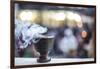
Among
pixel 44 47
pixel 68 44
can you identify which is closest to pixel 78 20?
pixel 68 44

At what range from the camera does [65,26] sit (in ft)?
7.87

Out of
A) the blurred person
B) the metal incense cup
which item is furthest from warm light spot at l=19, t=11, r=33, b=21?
the blurred person

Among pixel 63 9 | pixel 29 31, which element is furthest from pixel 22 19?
pixel 63 9

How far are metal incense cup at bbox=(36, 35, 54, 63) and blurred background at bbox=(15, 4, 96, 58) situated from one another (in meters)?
0.05

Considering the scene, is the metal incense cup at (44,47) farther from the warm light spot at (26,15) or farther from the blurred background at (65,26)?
the warm light spot at (26,15)

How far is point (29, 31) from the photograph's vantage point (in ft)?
7.43

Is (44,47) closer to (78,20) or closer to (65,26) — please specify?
(65,26)

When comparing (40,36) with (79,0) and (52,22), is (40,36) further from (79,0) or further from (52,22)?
(79,0)

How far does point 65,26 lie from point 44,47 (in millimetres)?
360

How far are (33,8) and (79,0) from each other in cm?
61

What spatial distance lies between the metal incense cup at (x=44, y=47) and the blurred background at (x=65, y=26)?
5 cm

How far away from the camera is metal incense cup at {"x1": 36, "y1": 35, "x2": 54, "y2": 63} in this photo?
2.30 metres

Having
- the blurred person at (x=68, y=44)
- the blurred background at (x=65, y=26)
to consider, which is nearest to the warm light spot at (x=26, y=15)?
the blurred background at (x=65, y=26)

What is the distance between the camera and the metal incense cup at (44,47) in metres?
2.30
